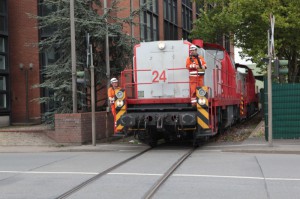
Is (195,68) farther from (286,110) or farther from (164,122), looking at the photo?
(286,110)

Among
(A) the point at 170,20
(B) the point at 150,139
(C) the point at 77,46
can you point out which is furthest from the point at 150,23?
(B) the point at 150,139

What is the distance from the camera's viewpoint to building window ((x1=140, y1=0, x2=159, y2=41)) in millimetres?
30406

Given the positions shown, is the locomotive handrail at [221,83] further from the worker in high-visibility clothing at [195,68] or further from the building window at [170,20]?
the building window at [170,20]

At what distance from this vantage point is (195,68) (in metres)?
13.3

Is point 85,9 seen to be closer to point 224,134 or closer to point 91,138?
point 91,138

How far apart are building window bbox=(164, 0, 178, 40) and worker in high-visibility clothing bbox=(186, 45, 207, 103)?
72.9 feet

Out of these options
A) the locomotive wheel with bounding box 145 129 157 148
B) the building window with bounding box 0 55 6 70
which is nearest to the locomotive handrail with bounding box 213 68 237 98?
the locomotive wheel with bounding box 145 129 157 148

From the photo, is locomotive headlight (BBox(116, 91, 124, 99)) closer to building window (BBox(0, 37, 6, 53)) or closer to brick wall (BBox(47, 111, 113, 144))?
brick wall (BBox(47, 111, 113, 144))

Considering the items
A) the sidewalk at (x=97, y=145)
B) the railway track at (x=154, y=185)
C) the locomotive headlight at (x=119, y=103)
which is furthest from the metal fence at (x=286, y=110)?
the locomotive headlight at (x=119, y=103)

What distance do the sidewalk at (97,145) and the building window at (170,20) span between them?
62.6 ft

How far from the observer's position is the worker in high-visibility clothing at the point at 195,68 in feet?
43.1

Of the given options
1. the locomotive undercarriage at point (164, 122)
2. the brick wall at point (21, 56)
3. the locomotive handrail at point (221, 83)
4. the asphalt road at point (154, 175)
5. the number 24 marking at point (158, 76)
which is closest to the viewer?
the asphalt road at point (154, 175)

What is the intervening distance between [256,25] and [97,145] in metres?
13.7

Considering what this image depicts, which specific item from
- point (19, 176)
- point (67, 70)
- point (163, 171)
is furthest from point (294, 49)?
point (19, 176)
